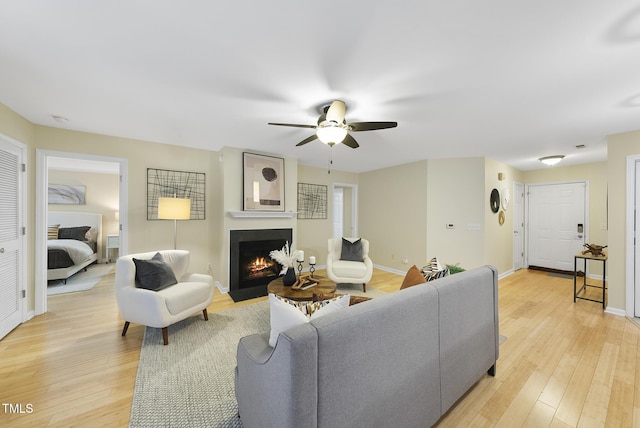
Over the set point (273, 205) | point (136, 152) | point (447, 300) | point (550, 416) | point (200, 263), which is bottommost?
point (550, 416)

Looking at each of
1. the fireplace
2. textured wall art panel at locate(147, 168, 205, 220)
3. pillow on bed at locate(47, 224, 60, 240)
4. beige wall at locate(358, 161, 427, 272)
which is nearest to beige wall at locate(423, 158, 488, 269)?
beige wall at locate(358, 161, 427, 272)

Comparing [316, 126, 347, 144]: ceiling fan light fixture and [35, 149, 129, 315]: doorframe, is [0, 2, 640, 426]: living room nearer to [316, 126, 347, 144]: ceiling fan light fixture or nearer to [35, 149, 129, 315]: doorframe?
[35, 149, 129, 315]: doorframe

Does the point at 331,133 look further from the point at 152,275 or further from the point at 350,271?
the point at 350,271

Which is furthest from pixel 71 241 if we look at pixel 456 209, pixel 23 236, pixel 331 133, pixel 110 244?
pixel 456 209

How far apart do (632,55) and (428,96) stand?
124 cm

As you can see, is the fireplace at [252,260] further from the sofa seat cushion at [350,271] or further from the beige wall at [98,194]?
the beige wall at [98,194]

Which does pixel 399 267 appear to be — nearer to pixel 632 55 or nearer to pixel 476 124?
pixel 476 124

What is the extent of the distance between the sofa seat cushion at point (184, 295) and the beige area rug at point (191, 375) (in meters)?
0.30

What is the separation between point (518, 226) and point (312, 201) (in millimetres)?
4676

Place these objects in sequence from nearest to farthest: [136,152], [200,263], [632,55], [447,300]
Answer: [447,300] → [632,55] → [136,152] → [200,263]

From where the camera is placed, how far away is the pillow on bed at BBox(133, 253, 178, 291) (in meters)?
2.47

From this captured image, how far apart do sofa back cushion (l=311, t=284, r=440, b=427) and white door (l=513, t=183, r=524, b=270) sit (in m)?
5.35

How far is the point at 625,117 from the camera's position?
8.54ft

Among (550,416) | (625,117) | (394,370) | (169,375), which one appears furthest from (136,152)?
(625,117)
